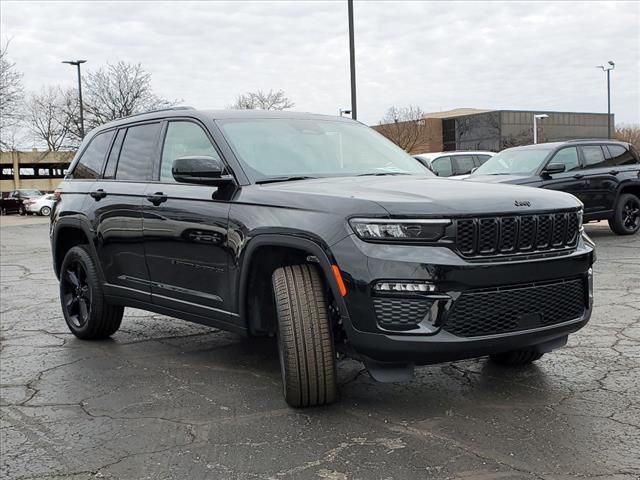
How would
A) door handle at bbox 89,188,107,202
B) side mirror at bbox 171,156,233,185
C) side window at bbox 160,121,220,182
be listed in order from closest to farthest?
1. side mirror at bbox 171,156,233,185
2. side window at bbox 160,121,220,182
3. door handle at bbox 89,188,107,202

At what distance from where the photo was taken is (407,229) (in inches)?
138

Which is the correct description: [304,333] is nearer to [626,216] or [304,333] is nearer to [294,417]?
[294,417]

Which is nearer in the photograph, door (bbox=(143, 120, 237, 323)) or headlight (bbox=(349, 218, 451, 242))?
headlight (bbox=(349, 218, 451, 242))

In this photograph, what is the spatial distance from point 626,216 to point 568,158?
1.79 meters

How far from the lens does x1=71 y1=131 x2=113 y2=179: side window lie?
6030mm

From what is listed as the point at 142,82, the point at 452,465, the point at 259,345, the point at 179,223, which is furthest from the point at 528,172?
the point at 142,82

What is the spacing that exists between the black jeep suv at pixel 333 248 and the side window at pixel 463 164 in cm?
1170

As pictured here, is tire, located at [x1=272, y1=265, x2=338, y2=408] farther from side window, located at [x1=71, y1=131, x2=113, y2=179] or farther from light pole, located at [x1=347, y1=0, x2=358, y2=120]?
light pole, located at [x1=347, y1=0, x2=358, y2=120]

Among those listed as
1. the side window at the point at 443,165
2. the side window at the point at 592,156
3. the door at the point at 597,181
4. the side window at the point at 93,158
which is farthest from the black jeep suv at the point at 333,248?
the side window at the point at 443,165

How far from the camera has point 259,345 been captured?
5.66m

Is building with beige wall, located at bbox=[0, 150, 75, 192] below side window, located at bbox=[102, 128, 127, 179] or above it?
above

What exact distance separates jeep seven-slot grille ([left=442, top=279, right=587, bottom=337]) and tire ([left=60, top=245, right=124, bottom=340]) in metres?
3.36

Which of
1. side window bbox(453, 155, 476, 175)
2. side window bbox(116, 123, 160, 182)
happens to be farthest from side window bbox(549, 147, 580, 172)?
side window bbox(116, 123, 160, 182)

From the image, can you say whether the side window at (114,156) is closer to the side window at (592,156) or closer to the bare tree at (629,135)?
the side window at (592,156)
